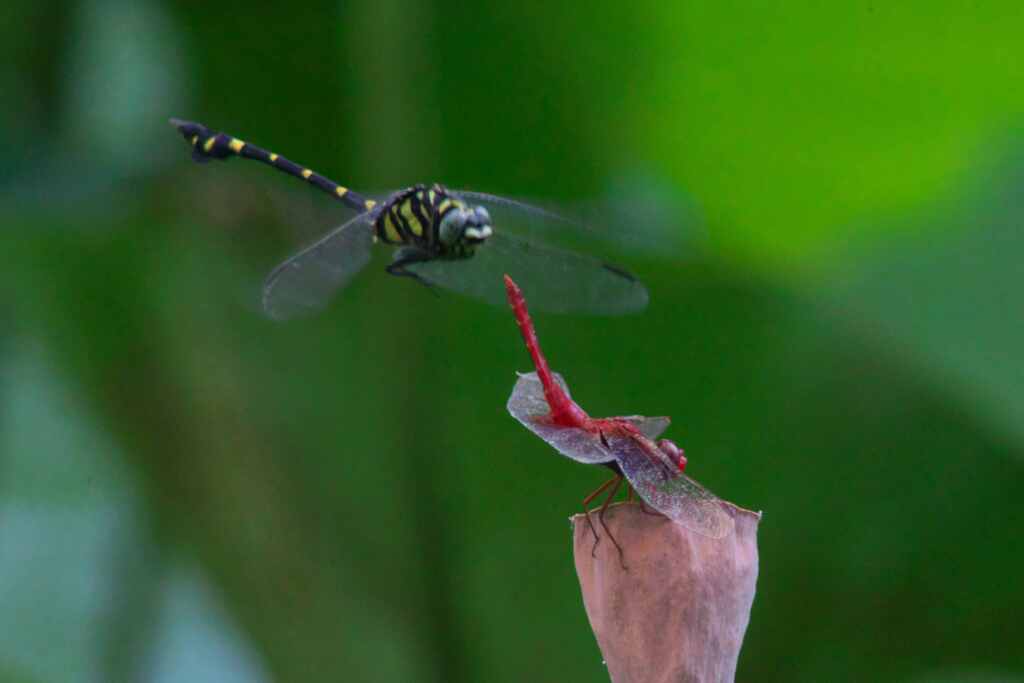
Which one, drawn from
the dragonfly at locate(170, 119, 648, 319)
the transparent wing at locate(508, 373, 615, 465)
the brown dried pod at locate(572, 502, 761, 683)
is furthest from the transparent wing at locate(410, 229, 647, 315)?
the brown dried pod at locate(572, 502, 761, 683)

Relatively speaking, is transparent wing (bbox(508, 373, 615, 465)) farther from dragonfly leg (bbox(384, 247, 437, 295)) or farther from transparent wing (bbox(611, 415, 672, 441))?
dragonfly leg (bbox(384, 247, 437, 295))

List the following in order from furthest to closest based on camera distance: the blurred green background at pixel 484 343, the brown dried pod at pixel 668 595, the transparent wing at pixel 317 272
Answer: the blurred green background at pixel 484 343 < the transparent wing at pixel 317 272 < the brown dried pod at pixel 668 595

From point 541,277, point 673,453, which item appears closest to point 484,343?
point 541,277

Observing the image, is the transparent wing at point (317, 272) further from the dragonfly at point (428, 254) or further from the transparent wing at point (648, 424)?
the transparent wing at point (648, 424)

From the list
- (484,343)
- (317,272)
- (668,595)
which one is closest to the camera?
(668,595)

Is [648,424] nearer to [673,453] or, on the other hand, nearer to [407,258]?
[673,453]

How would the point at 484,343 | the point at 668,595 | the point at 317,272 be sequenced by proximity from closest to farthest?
the point at 668,595, the point at 317,272, the point at 484,343

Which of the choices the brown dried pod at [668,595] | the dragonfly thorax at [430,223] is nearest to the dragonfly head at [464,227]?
the dragonfly thorax at [430,223]
